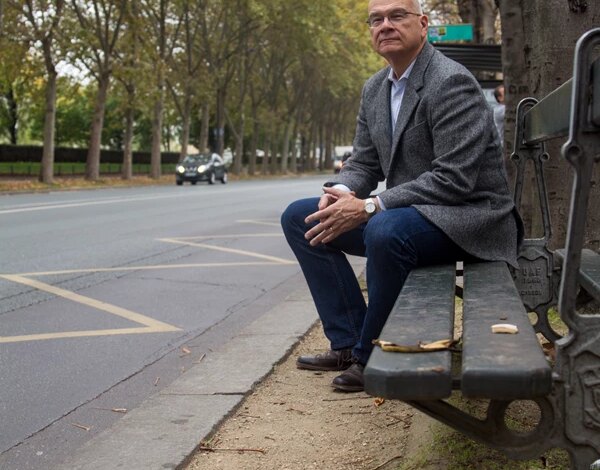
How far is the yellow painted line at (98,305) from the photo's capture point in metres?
6.57

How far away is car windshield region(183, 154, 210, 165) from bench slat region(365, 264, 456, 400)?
4072cm

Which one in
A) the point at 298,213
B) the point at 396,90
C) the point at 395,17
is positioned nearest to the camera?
the point at 395,17

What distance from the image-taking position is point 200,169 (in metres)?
42.8

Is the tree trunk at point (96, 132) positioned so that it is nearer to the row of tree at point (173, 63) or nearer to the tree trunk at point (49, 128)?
the row of tree at point (173, 63)

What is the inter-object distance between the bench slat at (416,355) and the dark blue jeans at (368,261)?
379 millimetres

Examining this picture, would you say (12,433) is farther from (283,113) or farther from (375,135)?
(283,113)

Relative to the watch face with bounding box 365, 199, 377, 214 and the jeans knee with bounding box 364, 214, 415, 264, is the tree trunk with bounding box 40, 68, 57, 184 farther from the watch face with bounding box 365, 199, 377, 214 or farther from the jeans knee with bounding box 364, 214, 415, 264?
the jeans knee with bounding box 364, 214, 415, 264

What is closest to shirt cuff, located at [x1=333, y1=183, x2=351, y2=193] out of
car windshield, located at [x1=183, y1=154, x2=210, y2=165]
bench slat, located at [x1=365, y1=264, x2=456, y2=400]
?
bench slat, located at [x1=365, y1=264, x2=456, y2=400]

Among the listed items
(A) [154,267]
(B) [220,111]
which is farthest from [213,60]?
(A) [154,267]

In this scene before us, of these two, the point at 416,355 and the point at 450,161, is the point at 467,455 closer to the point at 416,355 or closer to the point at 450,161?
the point at 416,355

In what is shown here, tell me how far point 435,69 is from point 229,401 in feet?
5.42

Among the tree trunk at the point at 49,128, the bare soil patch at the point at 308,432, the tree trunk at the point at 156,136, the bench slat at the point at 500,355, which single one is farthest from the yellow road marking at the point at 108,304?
the tree trunk at the point at 156,136

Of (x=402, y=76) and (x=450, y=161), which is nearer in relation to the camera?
(x=450, y=161)

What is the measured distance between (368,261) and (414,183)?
1.14 feet
